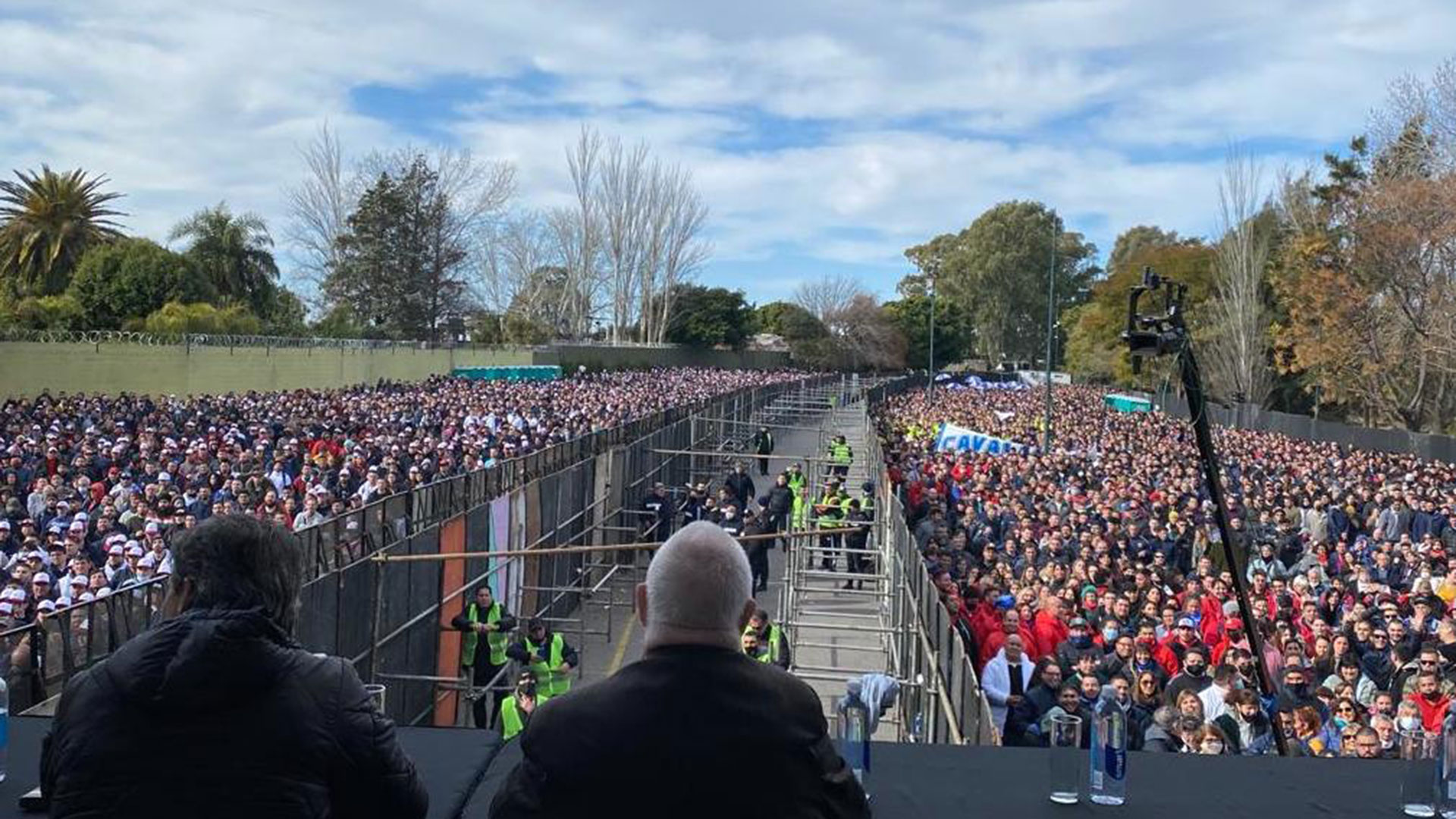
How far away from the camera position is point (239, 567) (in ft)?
7.74

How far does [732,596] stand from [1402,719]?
761 centimetres

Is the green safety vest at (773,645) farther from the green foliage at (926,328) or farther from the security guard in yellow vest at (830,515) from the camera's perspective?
the green foliage at (926,328)

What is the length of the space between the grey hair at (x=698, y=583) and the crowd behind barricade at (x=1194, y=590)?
1351 millimetres

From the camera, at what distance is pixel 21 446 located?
61.2ft

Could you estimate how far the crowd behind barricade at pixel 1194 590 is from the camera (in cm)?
848

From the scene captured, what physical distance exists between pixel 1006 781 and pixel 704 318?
295ft

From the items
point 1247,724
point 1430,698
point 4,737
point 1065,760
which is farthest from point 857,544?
point 4,737

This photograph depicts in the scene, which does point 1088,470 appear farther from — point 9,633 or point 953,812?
point 953,812

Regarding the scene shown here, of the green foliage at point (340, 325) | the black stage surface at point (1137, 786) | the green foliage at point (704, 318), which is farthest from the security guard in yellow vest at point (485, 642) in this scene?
the green foliage at point (704, 318)

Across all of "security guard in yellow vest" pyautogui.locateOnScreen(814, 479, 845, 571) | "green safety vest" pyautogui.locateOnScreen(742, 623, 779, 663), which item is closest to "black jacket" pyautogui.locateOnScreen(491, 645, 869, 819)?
"green safety vest" pyautogui.locateOnScreen(742, 623, 779, 663)

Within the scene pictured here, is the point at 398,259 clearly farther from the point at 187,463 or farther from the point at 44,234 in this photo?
the point at 187,463

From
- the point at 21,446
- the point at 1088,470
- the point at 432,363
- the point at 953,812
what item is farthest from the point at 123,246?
the point at 953,812

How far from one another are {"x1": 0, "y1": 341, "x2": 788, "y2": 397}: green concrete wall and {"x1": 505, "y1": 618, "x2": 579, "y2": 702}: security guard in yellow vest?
2628 cm

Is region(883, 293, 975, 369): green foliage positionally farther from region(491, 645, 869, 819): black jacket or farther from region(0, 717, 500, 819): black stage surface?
region(491, 645, 869, 819): black jacket
